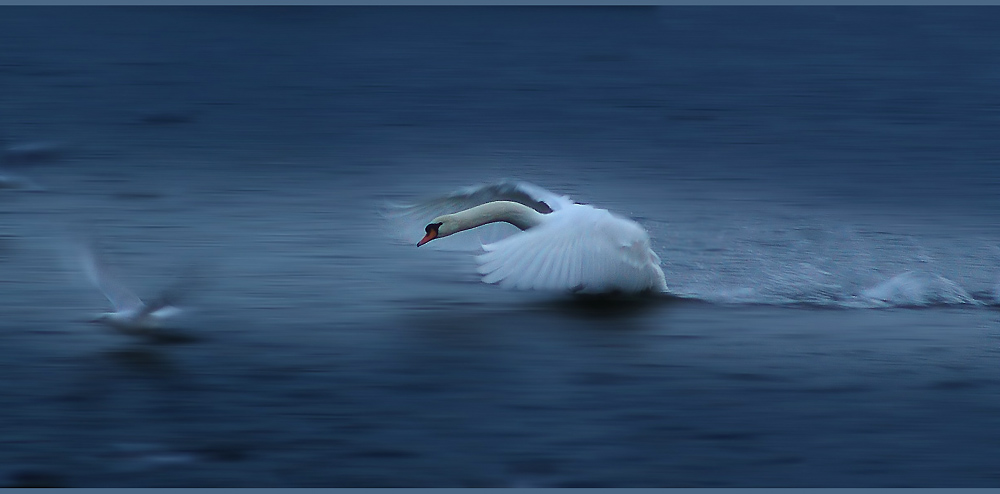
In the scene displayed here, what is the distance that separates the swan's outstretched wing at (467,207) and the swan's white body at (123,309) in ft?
4.99

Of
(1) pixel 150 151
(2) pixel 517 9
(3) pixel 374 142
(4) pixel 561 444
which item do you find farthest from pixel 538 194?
(2) pixel 517 9

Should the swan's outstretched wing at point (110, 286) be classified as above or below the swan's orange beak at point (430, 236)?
below

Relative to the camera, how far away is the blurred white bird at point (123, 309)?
19.3 ft

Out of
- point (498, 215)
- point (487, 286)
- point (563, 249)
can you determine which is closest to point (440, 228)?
Result: point (498, 215)

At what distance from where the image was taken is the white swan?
5.85 metres

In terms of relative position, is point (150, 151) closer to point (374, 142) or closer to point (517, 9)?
point (374, 142)

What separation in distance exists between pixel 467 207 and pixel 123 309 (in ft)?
6.52

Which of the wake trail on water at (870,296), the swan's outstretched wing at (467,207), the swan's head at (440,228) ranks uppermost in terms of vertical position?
the swan's outstretched wing at (467,207)

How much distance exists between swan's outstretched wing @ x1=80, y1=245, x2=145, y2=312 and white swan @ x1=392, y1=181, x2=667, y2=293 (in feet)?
4.80

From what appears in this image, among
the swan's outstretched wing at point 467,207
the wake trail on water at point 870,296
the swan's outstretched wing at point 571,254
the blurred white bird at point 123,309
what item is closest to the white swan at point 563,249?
the swan's outstretched wing at point 571,254

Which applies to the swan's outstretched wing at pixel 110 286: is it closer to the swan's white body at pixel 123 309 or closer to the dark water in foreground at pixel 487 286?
the swan's white body at pixel 123 309

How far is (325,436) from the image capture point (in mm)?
5070

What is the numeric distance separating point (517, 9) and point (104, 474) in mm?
9892

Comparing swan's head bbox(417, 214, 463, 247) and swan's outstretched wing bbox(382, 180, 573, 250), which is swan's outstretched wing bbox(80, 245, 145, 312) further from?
swan's outstretched wing bbox(382, 180, 573, 250)
